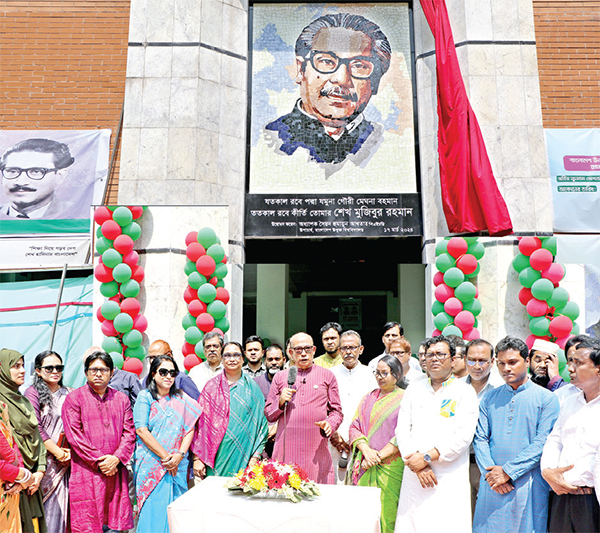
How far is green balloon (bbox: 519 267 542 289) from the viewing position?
7.09 metres

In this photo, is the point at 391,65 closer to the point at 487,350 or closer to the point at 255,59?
the point at 255,59

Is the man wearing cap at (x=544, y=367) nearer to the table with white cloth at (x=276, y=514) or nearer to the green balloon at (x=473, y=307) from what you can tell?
the green balloon at (x=473, y=307)

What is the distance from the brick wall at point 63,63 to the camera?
363 inches

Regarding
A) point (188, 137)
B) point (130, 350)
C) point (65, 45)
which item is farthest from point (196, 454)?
point (65, 45)

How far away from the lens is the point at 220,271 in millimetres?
7352

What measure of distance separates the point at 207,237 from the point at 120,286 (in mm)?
1159

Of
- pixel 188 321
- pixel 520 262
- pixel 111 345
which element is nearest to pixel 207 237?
pixel 188 321

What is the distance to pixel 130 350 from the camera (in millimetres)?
7145

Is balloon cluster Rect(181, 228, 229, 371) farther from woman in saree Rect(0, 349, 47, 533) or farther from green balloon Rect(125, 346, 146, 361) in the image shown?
woman in saree Rect(0, 349, 47, 533)

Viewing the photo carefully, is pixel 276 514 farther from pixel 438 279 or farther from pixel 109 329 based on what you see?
pixel 438 279

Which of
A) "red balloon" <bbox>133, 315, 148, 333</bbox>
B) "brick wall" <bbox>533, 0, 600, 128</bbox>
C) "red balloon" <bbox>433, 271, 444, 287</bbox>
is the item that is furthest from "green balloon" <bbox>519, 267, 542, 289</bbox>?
"red balloon" <bbox>133, 315, 148, 333</bbox>

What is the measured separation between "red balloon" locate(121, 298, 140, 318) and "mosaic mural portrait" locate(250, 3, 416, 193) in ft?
7.78

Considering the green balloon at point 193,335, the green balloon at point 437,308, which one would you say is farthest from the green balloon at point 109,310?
the green balloon at point 437,308

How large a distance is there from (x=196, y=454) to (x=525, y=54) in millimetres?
6779
